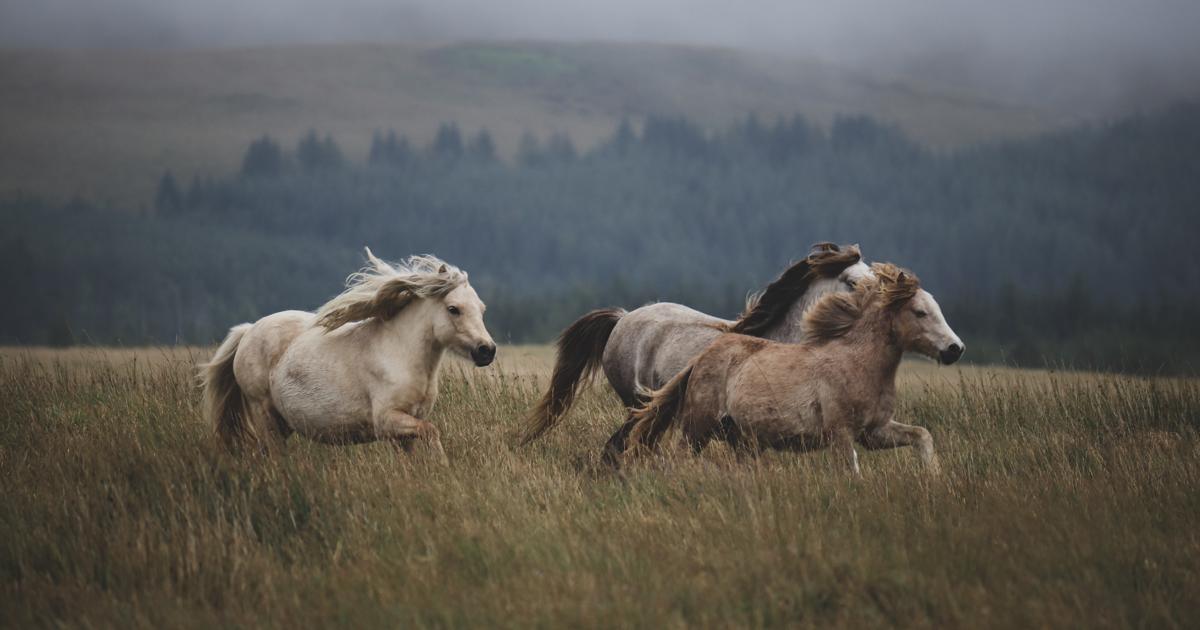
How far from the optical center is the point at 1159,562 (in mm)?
5141

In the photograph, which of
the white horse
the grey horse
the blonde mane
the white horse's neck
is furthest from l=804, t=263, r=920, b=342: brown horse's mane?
the white horse's neck

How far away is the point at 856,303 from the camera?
272 inches

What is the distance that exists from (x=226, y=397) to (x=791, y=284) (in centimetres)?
421

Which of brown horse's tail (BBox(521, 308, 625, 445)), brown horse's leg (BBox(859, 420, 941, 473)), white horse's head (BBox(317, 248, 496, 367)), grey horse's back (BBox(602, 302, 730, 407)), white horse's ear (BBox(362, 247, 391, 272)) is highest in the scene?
white horse's ear (BBox(362, 247, 391, 272))

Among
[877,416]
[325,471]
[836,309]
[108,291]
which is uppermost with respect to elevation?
[836,309]

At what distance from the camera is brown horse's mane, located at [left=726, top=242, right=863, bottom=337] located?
8.19 metres

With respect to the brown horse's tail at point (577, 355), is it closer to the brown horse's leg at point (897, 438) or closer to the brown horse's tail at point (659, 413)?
the brown horse's tail at point (659, 413)

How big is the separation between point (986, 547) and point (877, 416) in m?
1.57

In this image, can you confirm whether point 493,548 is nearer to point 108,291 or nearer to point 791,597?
point 791,597

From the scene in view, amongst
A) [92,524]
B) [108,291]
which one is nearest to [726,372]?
[92,524]

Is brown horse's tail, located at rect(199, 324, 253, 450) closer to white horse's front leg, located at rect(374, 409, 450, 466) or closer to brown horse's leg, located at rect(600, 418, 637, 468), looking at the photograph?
white horse's front leg, located at rect(374, 409, 450, 466)

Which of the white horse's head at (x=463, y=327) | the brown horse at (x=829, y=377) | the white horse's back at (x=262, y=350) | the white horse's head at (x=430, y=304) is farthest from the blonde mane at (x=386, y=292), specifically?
the brown horse at (x=829, y=377)

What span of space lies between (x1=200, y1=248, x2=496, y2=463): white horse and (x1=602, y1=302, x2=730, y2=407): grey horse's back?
161 centimetres

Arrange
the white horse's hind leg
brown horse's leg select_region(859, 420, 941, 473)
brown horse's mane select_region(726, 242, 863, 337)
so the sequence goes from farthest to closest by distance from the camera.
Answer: brown horse's mane select_region(726, 242, 863, 337) < the white horse's hind leg < brown horse's leg select_region(859, 420, 941, 473)
